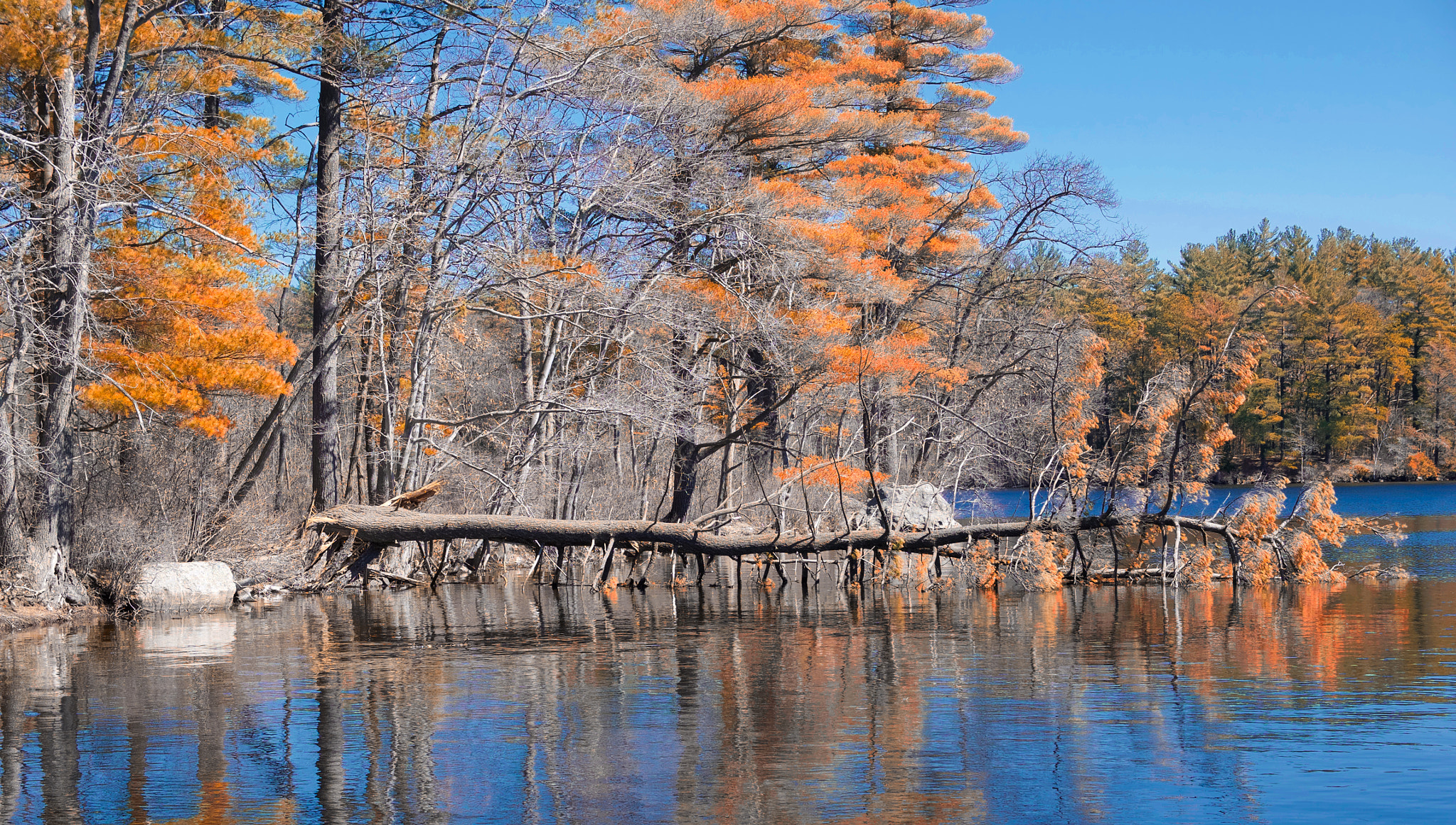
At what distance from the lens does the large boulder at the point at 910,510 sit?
66.2ft

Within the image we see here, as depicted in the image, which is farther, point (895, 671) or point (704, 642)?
point (704, 642)

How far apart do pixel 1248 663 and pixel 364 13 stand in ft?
53.6

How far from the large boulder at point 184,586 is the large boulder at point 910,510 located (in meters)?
10.1

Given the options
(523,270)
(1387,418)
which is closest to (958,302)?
(523,270)

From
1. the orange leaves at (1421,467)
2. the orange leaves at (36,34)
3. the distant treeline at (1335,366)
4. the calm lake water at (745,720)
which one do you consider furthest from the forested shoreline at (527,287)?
the orange leaves at (1421,467)

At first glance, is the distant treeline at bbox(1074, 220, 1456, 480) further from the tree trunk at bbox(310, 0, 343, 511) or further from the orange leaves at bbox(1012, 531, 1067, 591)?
the tree trunk at bbox(310, 0, 343, 511)

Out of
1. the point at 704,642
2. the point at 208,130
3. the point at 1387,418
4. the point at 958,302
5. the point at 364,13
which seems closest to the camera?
the point at 704,642

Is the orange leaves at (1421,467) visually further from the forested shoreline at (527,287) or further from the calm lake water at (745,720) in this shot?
the calm lake water at (745,720)

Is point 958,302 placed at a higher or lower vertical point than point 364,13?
lower

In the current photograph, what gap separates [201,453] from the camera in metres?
18.3

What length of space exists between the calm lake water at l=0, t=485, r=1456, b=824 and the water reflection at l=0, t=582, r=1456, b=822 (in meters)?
0.03

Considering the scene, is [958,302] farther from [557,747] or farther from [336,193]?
[557,747]

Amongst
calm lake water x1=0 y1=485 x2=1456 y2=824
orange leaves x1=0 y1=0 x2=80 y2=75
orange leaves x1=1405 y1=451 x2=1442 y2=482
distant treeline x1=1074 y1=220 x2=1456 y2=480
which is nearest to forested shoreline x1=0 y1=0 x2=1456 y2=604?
orange leaves x1=0 y1=0 x2=80 y2=75

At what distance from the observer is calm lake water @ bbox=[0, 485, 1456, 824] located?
596 centimetres
